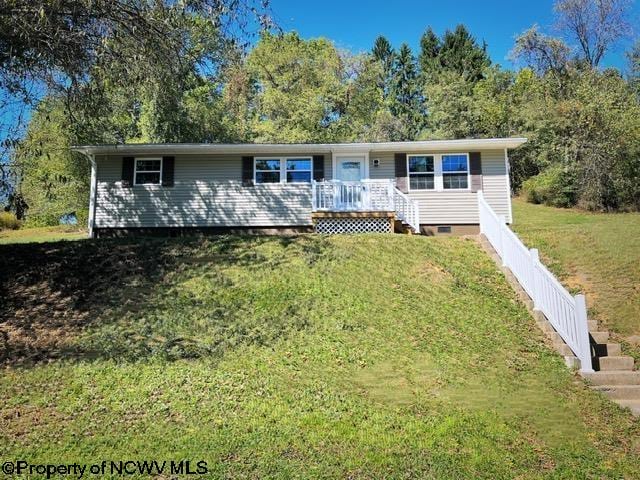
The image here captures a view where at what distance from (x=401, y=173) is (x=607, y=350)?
8905 mm

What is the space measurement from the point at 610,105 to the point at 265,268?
19.5m

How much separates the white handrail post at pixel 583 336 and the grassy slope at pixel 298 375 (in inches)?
15.3

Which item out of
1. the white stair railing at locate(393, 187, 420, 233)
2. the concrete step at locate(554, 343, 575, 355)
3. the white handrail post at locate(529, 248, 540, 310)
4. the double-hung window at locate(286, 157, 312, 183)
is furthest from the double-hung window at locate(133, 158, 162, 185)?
the concrete step at locate(554, 343, 575, 355)

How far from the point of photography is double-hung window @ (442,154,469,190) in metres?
15.1

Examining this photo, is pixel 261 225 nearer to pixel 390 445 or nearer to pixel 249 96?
pixel 390 445

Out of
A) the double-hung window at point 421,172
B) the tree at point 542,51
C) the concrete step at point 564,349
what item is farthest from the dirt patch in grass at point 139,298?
the tree at point 542,51

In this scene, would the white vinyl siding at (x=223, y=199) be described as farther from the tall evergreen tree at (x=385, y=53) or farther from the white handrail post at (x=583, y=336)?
the tall evergreen tree at (x=385, y=53)

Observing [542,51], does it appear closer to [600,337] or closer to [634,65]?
[634,65]

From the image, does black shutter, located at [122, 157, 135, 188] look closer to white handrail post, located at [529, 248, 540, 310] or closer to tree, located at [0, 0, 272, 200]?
tree, located at [0, 0, 272, 200]

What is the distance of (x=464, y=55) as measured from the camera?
3716 cm

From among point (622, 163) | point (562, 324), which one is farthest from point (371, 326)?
point (622, 163)

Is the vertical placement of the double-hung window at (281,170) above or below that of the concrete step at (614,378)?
above

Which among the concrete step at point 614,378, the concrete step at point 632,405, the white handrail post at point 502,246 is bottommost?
the concrete step at point 632,405

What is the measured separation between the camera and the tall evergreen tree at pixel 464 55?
36062 mm
